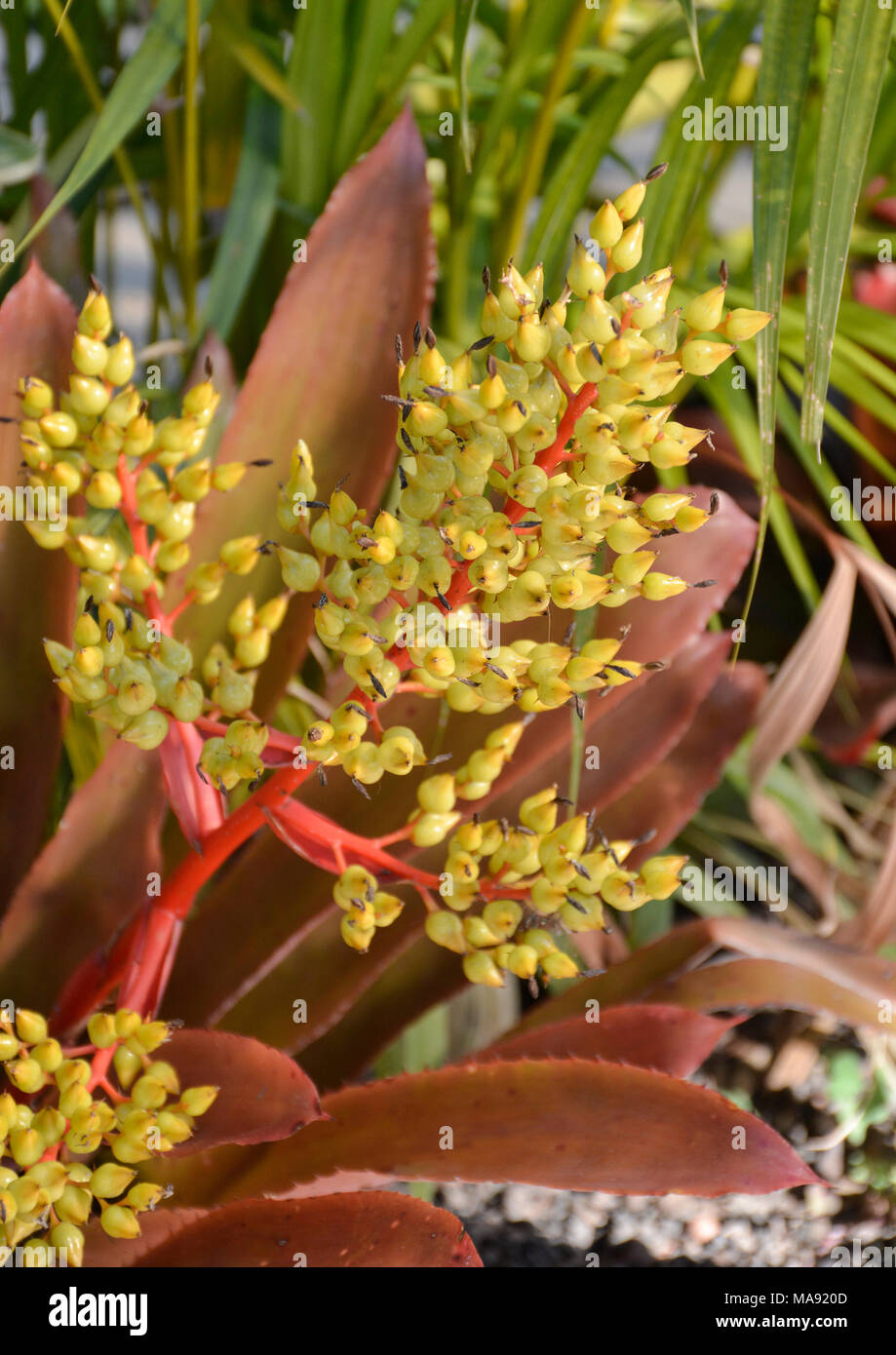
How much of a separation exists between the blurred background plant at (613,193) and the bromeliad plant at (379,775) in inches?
3.2

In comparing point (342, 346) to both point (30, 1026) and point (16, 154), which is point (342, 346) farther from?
point (30, 1026)

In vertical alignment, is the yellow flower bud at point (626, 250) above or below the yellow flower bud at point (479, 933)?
above

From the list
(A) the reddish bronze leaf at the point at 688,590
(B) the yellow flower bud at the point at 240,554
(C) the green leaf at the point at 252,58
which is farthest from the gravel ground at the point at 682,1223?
(C) the green leaf at the point at 252,58

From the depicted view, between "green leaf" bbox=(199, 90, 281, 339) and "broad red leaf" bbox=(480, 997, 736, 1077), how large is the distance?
16.9 inches

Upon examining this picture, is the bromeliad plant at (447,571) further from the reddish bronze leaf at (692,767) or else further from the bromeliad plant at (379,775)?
the reddish bronze leaf at (692,767)

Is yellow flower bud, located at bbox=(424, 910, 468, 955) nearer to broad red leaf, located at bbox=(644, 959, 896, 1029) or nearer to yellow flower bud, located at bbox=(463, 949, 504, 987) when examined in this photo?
yellow flower bud, located at bbox=(463, 949, 504, 987)

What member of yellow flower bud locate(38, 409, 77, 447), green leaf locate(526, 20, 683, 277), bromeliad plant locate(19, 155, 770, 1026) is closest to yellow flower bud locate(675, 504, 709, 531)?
bromeliad plant locate(19, 155, 770, 1026)

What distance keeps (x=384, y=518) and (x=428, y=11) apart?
41 centimetres

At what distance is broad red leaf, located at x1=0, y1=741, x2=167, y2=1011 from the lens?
48 centimetres

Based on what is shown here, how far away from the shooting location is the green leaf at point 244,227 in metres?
0.62

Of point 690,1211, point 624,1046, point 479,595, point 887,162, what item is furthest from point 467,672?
point 887,162

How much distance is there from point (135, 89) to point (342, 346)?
0.16 meters

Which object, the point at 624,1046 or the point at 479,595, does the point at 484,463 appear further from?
the point at 624,1046
